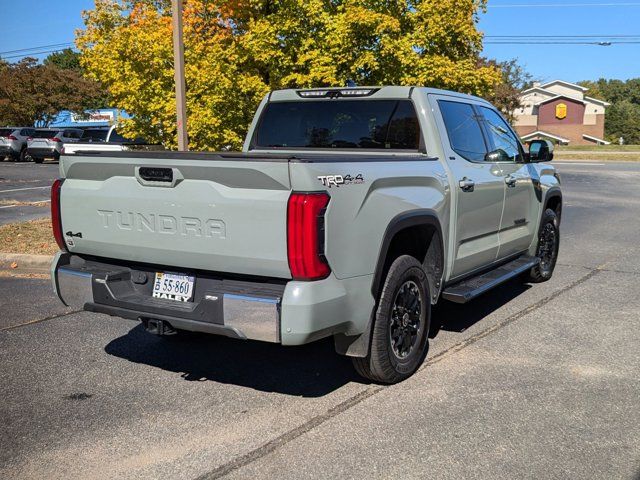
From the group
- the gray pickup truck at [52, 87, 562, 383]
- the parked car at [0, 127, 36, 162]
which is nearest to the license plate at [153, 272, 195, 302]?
the gray pickup truck at [52, 87, 562, 383]

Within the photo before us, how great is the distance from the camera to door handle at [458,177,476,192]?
518cm

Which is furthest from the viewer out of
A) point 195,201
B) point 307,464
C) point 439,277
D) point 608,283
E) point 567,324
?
point 608,283

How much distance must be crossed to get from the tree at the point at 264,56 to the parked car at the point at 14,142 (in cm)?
2239

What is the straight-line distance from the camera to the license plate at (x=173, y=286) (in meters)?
4.07

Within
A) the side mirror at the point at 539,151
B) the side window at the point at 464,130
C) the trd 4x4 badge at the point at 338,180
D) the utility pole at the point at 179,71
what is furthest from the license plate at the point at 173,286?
the utility pole at the point at 179,71

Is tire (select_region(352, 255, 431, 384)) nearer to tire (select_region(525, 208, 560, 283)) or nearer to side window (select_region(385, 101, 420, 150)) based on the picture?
side window (select_region(385, 101, 420, 150))

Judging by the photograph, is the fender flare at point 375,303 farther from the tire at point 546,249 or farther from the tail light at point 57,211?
the tire at point 546,249

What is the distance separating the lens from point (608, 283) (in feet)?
25.2

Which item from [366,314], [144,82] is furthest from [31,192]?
[366,314]

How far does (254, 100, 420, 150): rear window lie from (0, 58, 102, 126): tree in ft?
145

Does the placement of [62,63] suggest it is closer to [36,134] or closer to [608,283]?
[36,134]

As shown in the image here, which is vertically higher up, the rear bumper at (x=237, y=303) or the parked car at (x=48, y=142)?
the parked car at (x=48, y=142)

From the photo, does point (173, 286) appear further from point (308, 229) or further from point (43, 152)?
point (43, 152)

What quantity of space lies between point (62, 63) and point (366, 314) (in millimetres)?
107218
